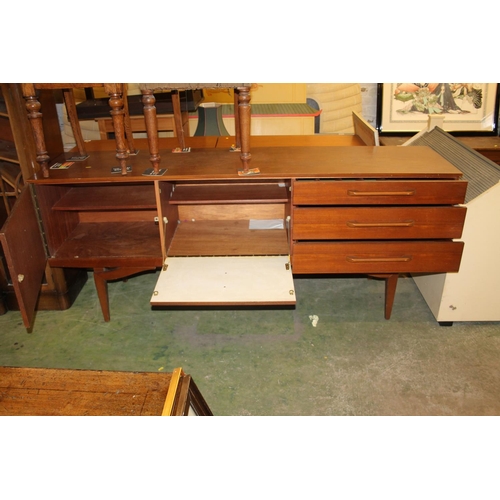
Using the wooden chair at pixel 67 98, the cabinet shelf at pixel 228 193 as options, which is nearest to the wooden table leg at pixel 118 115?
the wooden chair at pixel 67 98

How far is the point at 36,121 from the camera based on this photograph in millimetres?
2250

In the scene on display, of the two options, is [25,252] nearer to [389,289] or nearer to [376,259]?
[376,259]

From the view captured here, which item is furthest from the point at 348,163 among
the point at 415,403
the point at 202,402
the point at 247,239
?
the point at 202,402

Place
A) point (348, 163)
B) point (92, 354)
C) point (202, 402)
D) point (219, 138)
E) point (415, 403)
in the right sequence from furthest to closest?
point (219, 138) → point (92, 354) → point (348, 163) → point (415, 403) → point (202, 402)

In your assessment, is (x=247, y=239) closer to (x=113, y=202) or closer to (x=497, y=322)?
(x=113, y=202)

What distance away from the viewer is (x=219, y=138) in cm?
321

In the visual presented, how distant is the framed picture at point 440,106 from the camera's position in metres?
4.12

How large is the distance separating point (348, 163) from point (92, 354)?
1.74 metres

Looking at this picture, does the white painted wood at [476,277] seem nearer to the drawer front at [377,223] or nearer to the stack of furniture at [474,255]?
the stack of furniture at [474,255]

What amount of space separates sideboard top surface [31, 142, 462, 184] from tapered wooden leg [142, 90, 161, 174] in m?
0.09

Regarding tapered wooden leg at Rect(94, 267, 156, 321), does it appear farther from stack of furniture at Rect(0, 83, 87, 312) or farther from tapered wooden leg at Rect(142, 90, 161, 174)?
tapered wooden leg at Rect(142, 90, 161, 174)

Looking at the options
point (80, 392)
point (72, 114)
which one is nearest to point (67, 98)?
point (72, 114)

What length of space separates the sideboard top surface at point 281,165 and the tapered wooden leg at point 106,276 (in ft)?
1.78

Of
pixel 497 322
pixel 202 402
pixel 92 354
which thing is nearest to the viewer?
pixel 202 402
